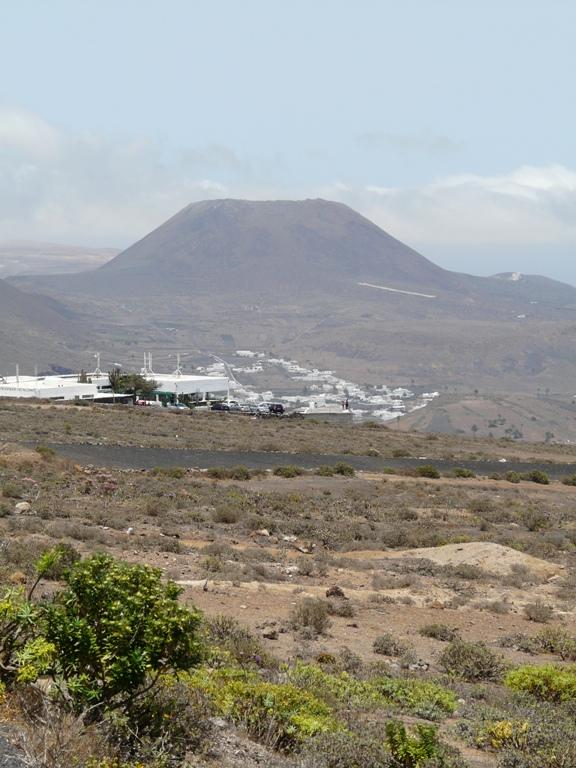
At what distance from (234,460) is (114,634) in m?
34.3

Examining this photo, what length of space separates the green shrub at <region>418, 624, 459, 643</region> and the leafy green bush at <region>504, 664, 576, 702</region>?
7.66 feet

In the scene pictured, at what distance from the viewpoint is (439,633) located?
1223cm

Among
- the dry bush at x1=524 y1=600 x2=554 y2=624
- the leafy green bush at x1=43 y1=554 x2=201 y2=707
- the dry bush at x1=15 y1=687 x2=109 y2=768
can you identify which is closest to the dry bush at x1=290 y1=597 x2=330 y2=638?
the dry bush at x1=524 y1=600 x2=554 y2=624

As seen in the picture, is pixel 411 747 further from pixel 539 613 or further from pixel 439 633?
pixel 539 613

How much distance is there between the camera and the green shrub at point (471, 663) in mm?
10453

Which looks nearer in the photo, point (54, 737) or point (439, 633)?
point (54, 737)

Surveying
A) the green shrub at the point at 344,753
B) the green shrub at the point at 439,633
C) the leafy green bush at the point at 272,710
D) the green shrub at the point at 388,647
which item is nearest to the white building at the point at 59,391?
the green shrub at the point at 439,633

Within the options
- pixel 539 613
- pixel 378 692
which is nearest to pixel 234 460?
pixel 539 613

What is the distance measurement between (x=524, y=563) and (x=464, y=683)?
8.32 meters

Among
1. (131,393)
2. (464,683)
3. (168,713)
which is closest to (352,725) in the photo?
(168,713)

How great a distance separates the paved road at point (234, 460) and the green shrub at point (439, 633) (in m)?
23.3

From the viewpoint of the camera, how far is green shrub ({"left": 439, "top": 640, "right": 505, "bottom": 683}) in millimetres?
10453

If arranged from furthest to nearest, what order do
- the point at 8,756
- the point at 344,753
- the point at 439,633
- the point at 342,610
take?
the point at 342,610 < the point at 439,633 < the point at 344,753 < the point at 8,756

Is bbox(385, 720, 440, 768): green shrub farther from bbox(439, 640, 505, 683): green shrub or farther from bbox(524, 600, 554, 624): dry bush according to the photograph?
bbox(524, 600, 554, 624): dry bush
